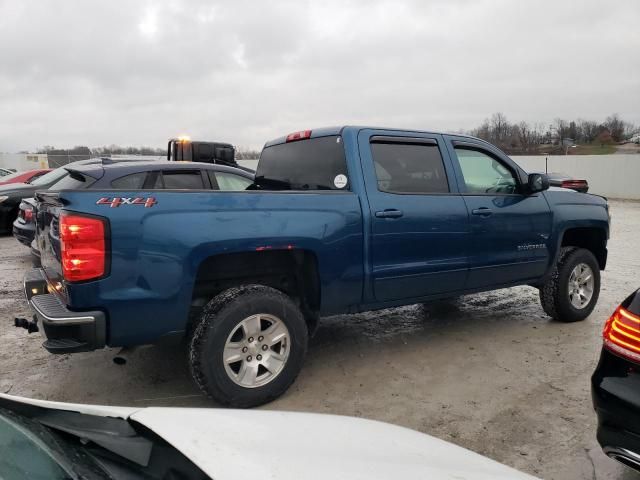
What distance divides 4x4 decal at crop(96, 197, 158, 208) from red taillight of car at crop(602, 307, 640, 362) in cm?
255

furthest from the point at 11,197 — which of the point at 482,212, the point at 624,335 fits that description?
the point at 624,335

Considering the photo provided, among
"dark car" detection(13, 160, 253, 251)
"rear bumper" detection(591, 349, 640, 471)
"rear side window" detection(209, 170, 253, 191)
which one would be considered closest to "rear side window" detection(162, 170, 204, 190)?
"dark car" detection(13, 160, 253, 251)

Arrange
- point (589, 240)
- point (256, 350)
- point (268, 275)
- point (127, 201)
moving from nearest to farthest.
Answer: point (127, 201), point (256, 350), point (268, 275), point (589, 240)

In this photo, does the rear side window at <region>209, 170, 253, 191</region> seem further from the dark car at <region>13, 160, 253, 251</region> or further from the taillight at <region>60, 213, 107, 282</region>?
the taillight at <region>60, 213, 107, 282</region>

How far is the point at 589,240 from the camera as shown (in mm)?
5434

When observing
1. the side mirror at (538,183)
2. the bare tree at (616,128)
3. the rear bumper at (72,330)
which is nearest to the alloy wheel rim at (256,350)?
the rear bumper at (72,330)

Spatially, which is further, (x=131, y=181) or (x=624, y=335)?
(x=131, y=181)

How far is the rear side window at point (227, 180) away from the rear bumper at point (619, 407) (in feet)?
17.0

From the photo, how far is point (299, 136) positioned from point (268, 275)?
1.43 m

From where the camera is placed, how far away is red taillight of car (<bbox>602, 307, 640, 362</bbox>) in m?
2.23

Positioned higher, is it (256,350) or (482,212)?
(482,212)

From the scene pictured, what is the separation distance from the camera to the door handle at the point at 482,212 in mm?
4309

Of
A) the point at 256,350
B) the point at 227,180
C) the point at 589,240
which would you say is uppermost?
the point at 227,180

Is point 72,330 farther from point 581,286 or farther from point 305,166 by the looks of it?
point 581,286
